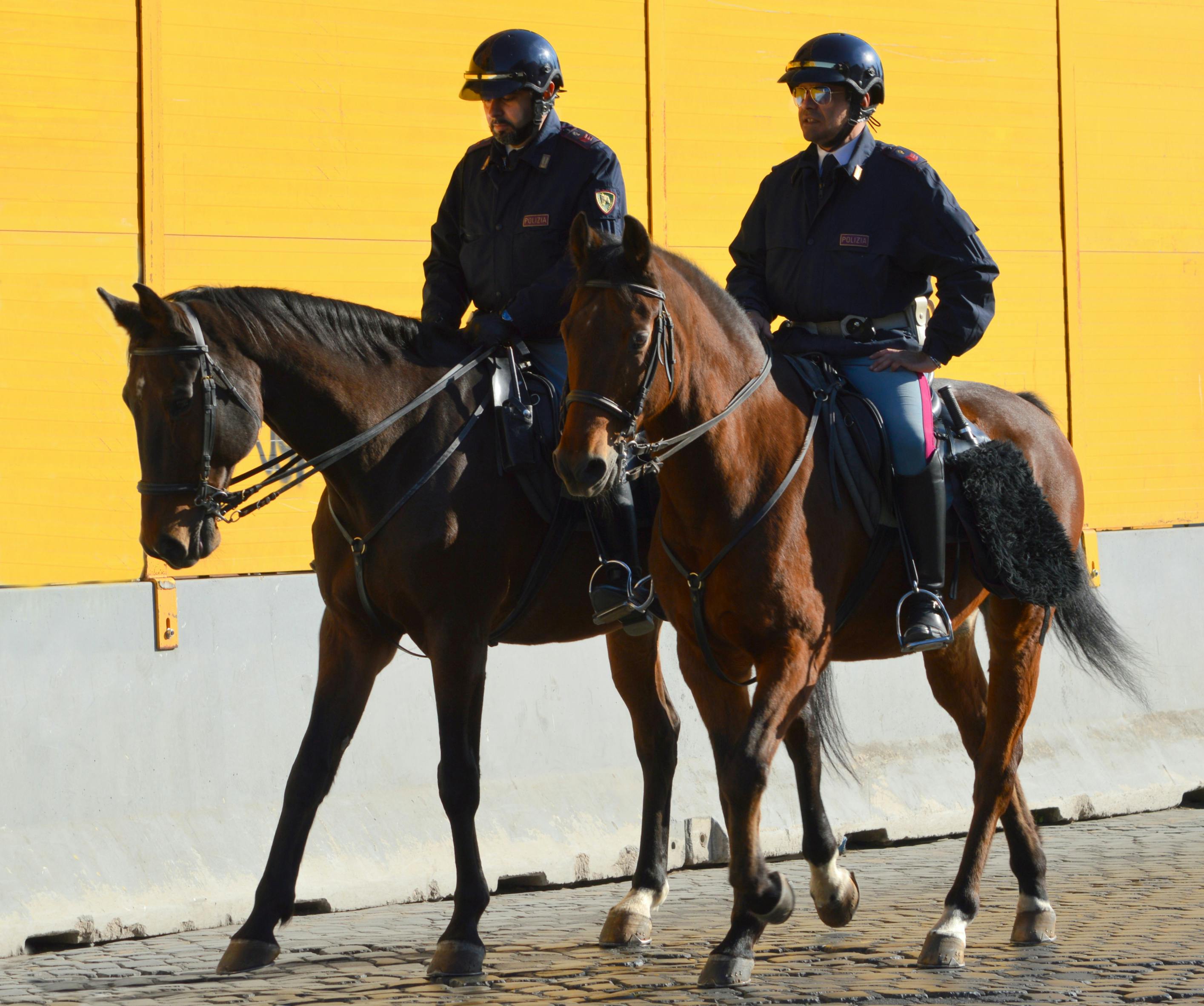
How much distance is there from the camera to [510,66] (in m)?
6.71

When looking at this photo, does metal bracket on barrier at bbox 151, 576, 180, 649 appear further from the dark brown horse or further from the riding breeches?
the riding breeches

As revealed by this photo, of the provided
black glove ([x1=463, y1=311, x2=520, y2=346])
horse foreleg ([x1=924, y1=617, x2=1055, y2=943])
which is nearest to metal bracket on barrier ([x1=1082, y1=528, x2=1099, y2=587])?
horse foreleg ([x1=924, y1=617, x2=1055, y2=943])

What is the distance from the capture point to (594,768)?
871 centimetres

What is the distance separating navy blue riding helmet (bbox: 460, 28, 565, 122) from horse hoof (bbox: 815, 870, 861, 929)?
3.13 metres

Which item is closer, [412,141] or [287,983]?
[287,983]

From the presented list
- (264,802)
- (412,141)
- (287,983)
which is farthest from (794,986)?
(412,141)

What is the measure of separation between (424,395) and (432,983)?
201 cm

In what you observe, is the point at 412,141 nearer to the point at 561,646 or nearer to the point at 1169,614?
the point at 561,646

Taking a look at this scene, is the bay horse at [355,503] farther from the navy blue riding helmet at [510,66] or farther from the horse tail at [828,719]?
the navy blue riding helmet at [510,66]

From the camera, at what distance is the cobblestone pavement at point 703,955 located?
5.77 metres

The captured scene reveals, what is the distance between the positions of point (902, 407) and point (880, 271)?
0.53 metres

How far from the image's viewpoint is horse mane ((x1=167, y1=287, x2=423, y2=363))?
616cm

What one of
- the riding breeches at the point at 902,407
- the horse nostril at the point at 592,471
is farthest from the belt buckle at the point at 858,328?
the horse nostril at the point at 592,471

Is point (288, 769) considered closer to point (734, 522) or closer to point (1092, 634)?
point (734, 522)
